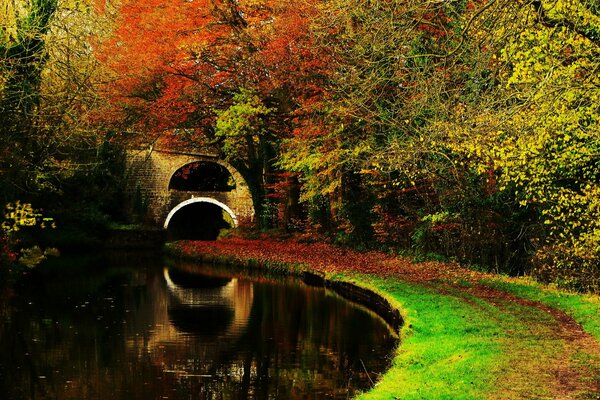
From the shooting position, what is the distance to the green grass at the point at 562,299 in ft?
42.2

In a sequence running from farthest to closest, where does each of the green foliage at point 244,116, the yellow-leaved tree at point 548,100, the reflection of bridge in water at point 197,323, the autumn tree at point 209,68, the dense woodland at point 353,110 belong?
the green foliage at point 244,116 → the autumn tree at point 209,68 → the reflection of bridge in water at point 197,323 → the dense woodland at point 353,110 → the yellow-leaved tree at point 548,100

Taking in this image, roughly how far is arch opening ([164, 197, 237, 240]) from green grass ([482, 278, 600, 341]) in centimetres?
2811

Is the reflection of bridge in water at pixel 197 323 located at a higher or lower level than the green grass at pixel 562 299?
lower

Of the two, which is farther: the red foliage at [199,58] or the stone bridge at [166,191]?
the stone bridge at [166,191]

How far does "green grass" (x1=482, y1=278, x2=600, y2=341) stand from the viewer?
12.9m

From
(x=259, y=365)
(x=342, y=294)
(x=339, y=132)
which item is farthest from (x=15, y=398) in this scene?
(x=339, y=132)

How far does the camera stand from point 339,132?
2358cm

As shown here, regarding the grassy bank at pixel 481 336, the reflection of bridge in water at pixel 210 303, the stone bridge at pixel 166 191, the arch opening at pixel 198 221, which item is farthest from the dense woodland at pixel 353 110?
the arch opening at pixel 198 221

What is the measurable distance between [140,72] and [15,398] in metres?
19.8

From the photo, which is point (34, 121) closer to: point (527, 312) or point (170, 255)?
point (527, 312)

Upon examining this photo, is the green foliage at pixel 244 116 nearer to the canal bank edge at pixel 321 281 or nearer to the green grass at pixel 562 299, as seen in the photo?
the canal bank edge at pixel 321 281

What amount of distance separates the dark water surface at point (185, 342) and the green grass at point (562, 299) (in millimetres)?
2890

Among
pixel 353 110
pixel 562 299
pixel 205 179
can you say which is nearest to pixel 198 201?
pixel 205 179

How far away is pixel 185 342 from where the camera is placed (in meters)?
14.8
